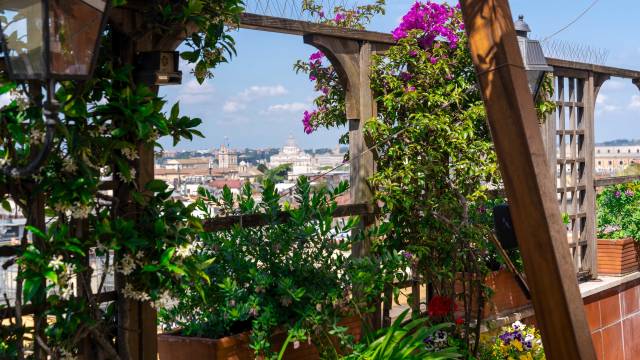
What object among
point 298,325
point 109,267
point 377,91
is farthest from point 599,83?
point 109,267

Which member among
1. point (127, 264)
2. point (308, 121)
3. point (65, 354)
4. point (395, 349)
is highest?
point (308, 121)

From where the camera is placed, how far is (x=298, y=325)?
341cm

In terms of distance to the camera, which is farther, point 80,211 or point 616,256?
point 616,256

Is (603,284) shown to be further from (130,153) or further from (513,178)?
(130,153)

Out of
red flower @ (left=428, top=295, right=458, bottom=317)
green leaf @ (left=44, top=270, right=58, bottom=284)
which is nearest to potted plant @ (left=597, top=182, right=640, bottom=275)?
red flower @ (left=428, top=295, right=458, bottom=317)

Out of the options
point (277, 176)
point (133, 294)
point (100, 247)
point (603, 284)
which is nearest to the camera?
point (100, 247)

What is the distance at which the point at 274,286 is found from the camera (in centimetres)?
352

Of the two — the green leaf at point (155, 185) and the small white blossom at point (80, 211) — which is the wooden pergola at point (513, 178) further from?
the small white blossom at point (80, 211)

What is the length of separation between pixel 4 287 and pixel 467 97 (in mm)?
2925

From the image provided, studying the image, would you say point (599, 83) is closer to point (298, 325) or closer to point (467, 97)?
point (467, 97)


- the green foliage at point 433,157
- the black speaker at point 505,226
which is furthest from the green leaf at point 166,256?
the green foliage at point 433,157

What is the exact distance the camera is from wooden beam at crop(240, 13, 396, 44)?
3.80 m

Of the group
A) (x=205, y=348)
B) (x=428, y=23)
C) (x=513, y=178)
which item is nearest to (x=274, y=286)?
(x=205, y=348)

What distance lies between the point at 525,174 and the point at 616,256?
460 cm
